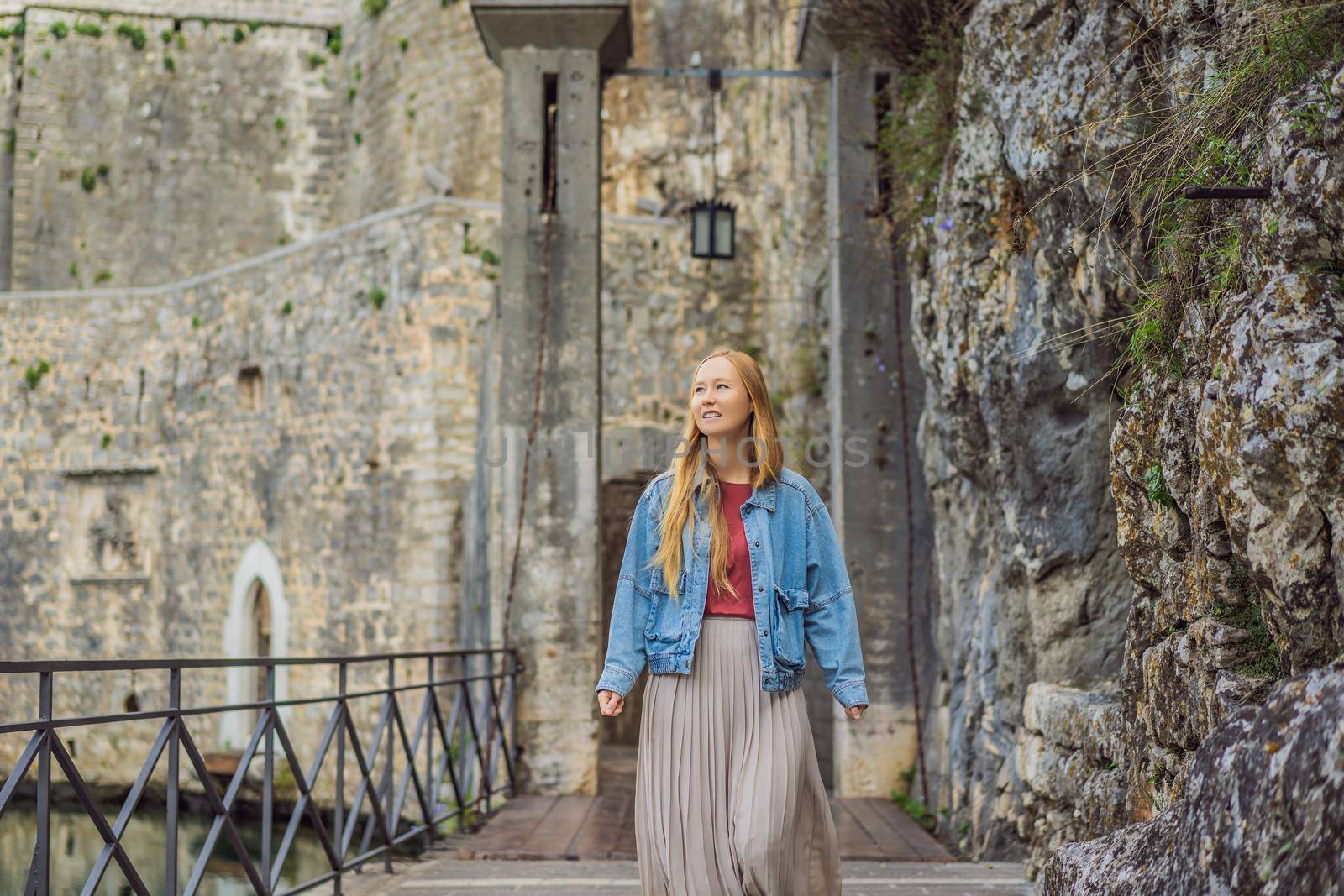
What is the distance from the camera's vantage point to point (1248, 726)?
2.36 m

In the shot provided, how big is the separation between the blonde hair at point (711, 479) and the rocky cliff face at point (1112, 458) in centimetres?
98

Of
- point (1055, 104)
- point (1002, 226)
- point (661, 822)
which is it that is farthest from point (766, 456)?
point (1002, 226)

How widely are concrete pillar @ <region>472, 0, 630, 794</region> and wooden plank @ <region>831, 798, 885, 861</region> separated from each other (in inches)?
58.8

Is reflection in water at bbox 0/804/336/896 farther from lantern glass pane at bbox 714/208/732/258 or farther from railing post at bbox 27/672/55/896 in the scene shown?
railing post at bbox 27/672/55/896

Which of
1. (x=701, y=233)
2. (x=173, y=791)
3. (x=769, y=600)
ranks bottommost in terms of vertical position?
(x=173, y=791)

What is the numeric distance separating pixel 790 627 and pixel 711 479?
0.41 m

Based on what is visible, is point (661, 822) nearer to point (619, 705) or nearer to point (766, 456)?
point (619, 705)

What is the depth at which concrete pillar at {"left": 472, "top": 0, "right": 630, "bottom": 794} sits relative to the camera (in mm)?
7742

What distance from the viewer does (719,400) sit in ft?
11.1

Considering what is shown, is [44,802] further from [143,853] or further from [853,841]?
[143,853]

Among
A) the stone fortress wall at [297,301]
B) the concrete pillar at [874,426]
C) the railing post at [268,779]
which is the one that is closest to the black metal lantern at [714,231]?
the concrete pillar at [874,426]

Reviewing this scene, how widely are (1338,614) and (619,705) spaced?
154 cm

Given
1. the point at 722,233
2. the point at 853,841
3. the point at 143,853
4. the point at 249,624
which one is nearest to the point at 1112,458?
the point at 853,841

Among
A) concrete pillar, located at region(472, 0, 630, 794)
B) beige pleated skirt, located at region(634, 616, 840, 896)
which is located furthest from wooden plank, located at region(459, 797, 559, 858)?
beige pleated skirt, located at region(634, 616, 840, 896)
